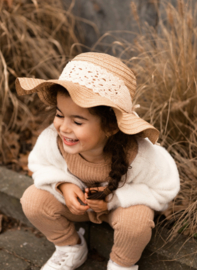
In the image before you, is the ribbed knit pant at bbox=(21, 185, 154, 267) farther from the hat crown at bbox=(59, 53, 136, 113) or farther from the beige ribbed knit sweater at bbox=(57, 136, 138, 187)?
the hat crown at bbox=(59, 53, 136, 113)

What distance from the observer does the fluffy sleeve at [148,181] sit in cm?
183

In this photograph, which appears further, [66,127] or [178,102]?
[178,102]

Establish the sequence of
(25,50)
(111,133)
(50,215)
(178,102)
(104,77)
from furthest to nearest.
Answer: (25,50)
(178,102)
(50,215)
(111,133)
(104,77)

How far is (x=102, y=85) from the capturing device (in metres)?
1.57

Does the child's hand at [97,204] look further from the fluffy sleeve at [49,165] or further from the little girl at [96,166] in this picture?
the fluffy sleeve at [49,165]

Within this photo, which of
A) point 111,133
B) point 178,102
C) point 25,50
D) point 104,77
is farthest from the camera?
point 25,50

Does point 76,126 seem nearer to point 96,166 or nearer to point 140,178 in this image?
point 96,166

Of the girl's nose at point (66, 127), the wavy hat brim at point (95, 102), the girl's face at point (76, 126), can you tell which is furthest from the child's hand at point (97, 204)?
the wavy hat brim at point (95, 102)

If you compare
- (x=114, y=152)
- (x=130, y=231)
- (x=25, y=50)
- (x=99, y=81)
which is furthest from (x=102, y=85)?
(x=25, y=50)

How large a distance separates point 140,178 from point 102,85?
1.90 feet

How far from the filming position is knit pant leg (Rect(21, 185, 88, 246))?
195cm

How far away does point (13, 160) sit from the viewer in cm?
295

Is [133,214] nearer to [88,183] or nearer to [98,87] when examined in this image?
[88,183]

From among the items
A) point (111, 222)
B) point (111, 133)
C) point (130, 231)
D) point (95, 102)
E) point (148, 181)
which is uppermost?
point (95, 102)
